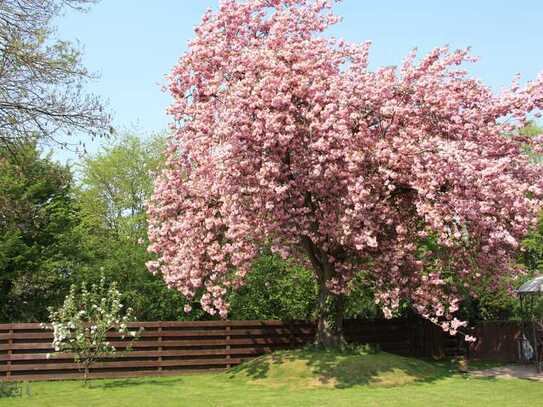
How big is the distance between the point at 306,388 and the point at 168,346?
613cm

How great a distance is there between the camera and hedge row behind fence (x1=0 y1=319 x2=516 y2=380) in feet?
67.4

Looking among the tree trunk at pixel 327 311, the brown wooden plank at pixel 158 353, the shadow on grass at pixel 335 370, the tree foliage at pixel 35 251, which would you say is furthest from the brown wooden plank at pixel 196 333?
the tree foliage at pixel 35 251

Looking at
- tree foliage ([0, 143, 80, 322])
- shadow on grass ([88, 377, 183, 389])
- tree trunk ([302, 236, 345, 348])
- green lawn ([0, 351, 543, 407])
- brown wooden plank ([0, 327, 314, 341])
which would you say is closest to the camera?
green lawn ([0, 351, 543, 407])

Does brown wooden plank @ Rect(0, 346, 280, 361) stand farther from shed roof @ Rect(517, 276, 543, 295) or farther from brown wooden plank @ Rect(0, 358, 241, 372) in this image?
shed roof @ Rect(517, 276, 543, 295)

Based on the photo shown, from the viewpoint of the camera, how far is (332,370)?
62.0 feet

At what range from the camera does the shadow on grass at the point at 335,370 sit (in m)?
18.4

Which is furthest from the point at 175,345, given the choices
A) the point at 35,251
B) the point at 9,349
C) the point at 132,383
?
the point at 35,251

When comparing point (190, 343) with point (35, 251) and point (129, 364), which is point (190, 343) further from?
point (35, 251)

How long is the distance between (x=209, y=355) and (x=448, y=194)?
33.1 feet

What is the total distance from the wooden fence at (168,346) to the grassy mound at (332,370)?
234cm

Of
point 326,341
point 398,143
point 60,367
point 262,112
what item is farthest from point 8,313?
point 398,143

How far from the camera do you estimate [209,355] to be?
23.0 meters

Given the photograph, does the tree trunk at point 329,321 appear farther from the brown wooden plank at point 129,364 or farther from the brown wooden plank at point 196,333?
the brown wooden plank at point 129,364

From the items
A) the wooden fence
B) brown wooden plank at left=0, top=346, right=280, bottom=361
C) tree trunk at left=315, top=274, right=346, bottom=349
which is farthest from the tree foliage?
tree trunk at left=315, top=274, right=346, bottom=349
